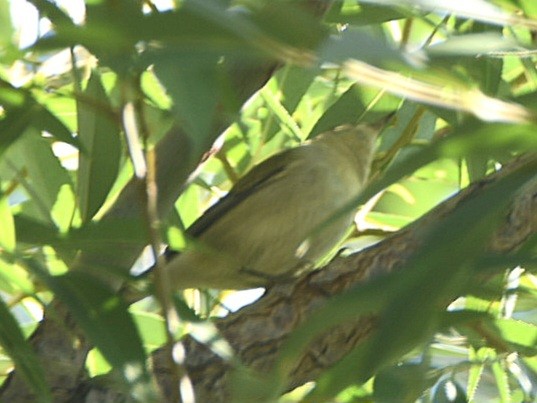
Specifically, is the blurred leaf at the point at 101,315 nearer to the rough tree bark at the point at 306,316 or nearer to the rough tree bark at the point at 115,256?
the rough tree bark at the point at 115,256

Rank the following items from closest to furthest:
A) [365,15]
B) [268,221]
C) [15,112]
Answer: [15,112] → [365,15] → [268,221]

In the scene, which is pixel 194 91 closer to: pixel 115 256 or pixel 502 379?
pixel 115 256

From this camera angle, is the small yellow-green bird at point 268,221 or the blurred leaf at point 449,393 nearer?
the blurred leaf at point 449,393

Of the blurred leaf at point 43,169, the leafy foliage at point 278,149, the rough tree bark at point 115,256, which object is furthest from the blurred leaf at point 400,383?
the blurred leaf at point 43,169

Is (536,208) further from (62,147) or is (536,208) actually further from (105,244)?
(62,147)

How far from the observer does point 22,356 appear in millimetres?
1359

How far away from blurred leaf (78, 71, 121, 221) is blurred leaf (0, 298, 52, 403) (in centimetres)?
26

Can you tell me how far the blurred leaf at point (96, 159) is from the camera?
1.60m

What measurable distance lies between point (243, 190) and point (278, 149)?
0.19 metres

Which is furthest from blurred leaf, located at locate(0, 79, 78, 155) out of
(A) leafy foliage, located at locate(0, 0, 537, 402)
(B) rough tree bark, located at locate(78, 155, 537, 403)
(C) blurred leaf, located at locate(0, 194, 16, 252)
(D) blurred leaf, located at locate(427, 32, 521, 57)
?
(D) blurred leaf, located at locate(427, 32, 521, 57)

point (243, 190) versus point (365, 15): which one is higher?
point (365, 15)

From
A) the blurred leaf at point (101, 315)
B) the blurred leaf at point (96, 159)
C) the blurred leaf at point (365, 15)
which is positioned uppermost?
the blurred leaf at point (365, 15)

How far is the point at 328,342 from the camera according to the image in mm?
1554

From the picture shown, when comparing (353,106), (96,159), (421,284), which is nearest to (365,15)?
(353,106)
